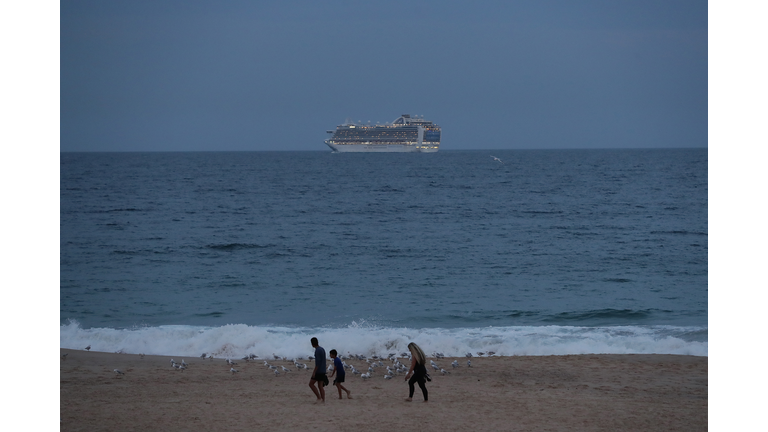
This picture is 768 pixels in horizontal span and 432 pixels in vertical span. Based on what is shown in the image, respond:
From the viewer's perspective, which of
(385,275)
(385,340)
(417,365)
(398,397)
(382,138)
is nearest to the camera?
(417,365)

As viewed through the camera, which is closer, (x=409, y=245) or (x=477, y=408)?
(x=477, y=408)

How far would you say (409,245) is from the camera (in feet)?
92.7

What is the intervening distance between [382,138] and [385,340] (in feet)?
438

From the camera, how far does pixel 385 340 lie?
1434 centimetres

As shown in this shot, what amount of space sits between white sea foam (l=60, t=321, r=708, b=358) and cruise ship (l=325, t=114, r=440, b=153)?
132 m

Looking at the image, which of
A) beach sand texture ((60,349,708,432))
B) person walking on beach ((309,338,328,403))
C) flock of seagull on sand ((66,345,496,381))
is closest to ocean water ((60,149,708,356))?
flock of seagull on sand ((66,345,496,381))

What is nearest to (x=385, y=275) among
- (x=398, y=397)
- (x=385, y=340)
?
(x=385, y=340)

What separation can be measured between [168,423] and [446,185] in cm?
5147

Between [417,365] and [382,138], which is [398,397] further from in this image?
[382,138]

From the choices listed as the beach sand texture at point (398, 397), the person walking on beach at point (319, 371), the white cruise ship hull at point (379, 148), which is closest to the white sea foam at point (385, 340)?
the beach sand texture at point (398, 397)

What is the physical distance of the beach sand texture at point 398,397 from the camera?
350 inches

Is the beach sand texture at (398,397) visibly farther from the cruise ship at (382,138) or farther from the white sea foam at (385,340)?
the cruise ship at (382,138)
